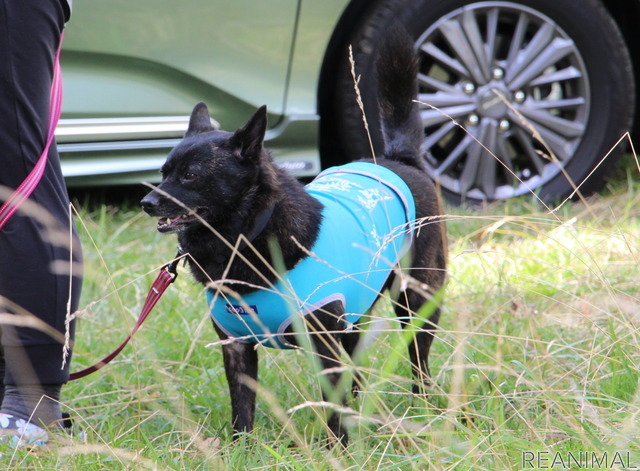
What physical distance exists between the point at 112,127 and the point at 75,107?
0.18 metres

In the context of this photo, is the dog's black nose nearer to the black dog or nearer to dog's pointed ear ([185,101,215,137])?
the black dog

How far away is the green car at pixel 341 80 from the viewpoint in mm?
3557

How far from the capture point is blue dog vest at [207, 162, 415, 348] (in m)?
2.13

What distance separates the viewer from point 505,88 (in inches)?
155

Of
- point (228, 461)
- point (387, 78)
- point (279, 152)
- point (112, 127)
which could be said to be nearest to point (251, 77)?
point (279, 152)

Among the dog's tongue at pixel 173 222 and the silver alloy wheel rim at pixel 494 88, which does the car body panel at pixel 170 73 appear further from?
the dog's tongue at pixel 173 222

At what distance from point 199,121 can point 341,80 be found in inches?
59.8

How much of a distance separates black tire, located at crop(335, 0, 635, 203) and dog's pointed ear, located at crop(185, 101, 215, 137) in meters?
1.32

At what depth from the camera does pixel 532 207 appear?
3.93m

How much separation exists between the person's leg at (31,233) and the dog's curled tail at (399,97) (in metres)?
1.08

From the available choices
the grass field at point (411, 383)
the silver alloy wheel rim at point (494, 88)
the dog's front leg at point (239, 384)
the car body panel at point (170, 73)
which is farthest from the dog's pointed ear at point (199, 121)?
the silver alloy wheel rim at point (494, 88)

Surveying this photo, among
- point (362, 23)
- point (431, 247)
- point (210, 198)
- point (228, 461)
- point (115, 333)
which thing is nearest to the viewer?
point (228, 461)

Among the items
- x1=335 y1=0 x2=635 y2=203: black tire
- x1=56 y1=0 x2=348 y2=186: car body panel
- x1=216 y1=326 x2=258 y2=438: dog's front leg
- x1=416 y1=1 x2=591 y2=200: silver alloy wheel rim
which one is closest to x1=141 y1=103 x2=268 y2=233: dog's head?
x1=216 y1=326 x2=258 y2=438: dog's front leg

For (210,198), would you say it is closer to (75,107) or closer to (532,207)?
(75,107)
